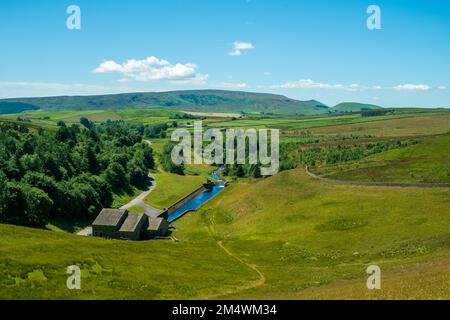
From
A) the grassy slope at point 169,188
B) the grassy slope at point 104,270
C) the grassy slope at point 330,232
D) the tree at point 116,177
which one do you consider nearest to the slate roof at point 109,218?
the grassy slope at point 330,232

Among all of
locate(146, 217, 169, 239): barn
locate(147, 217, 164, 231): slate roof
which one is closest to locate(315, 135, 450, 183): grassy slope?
locate(146, 217, 169, 239): barn

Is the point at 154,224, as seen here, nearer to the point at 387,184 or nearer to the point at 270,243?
the point at 270,243

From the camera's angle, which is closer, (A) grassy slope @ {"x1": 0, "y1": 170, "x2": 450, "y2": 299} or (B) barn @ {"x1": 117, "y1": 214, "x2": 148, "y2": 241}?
(A) grassy slope @ {"x1": 0, "y1": 170, "x2": 450, "y2": 299}

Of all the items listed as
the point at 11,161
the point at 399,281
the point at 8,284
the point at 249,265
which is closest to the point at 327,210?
the point at 249,265

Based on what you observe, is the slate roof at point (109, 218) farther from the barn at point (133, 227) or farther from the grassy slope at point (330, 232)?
the grassy slope at point (330, 232)

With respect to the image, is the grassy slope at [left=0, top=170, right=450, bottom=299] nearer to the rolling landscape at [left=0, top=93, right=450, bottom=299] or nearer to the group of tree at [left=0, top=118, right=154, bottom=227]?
the rolling landscape at [left=0, top=93, right=450, bottom=299]

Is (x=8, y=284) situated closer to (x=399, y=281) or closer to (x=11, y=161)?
(x=399, y=281)

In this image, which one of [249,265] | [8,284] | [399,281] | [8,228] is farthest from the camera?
[249,265]
